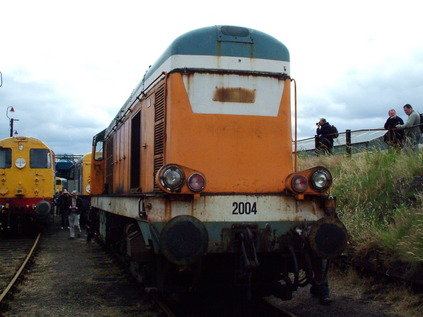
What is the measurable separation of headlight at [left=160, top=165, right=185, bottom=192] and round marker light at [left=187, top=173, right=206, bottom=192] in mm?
110

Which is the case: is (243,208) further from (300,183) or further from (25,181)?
(25,181)

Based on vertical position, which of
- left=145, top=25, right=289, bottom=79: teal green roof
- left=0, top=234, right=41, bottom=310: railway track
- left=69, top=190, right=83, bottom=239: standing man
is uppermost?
left=145, top=25, right=289, bottom=79: teal green roof

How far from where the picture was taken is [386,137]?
1198 cm

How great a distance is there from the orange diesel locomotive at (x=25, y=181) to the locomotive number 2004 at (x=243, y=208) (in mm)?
12584

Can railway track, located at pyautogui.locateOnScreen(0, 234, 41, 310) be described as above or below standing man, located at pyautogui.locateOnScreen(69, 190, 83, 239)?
below

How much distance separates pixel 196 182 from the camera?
5.41 metres

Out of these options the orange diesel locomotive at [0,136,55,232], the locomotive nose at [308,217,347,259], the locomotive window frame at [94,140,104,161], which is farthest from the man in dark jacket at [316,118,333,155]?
the orange diesel locomotive at [0,136,55,232]

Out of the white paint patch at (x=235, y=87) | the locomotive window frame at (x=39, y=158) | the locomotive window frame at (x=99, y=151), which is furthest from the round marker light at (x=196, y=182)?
the locomotive window frame at (x=39, y=158)

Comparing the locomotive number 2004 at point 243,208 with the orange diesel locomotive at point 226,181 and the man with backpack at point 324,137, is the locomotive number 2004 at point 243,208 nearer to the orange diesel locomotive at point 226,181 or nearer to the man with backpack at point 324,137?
the orange diesel locomotive at point 226,181

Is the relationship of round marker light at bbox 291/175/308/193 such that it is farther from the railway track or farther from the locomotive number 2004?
the railway track

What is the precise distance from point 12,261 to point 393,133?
9512mm

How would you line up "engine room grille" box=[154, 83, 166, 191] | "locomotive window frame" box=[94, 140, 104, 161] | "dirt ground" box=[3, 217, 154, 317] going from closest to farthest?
"engine room grille" box=[154, 83, 166, 191], "dirt ground" box=[3, 217, 154, 317], "locomotive window frame" box=[94, 140, 104, 161]

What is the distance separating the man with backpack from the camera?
47.2 ft

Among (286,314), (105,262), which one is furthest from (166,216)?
(105,262)
